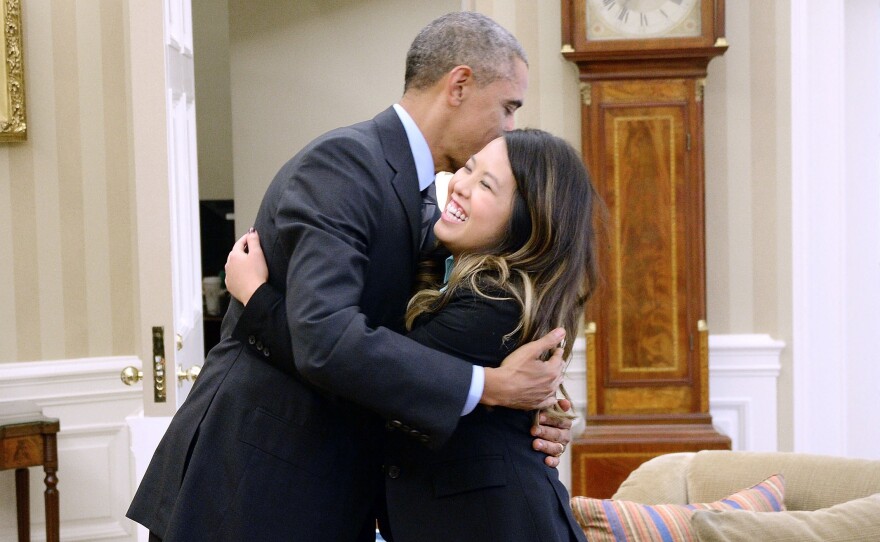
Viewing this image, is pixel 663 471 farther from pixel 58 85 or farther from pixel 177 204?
pixel 58 85

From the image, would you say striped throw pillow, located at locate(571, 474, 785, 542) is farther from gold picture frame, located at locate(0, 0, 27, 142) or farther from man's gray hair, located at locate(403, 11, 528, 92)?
gold picture frame, located at locate(0, 0, 27, 142)

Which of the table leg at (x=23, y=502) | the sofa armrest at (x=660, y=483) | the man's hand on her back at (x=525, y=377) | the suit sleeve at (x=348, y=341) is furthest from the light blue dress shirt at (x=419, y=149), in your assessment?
the table leg at (x=23, y=502)

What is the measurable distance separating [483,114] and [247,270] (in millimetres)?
514

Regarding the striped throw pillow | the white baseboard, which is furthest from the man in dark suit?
the white baseboard

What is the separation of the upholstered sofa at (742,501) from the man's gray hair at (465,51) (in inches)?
35.2

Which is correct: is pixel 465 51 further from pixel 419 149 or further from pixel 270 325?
pixel 270 325

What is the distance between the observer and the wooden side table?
11.8 feet

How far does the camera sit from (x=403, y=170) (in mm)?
1764

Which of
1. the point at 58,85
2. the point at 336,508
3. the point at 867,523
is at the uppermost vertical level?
the point at 58,85

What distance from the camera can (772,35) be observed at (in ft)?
Answer: 12.5

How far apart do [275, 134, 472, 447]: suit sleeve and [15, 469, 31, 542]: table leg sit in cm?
261

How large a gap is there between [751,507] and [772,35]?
210cm

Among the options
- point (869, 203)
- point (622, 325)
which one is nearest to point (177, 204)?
point (622, 325)

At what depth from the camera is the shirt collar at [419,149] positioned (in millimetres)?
1842
